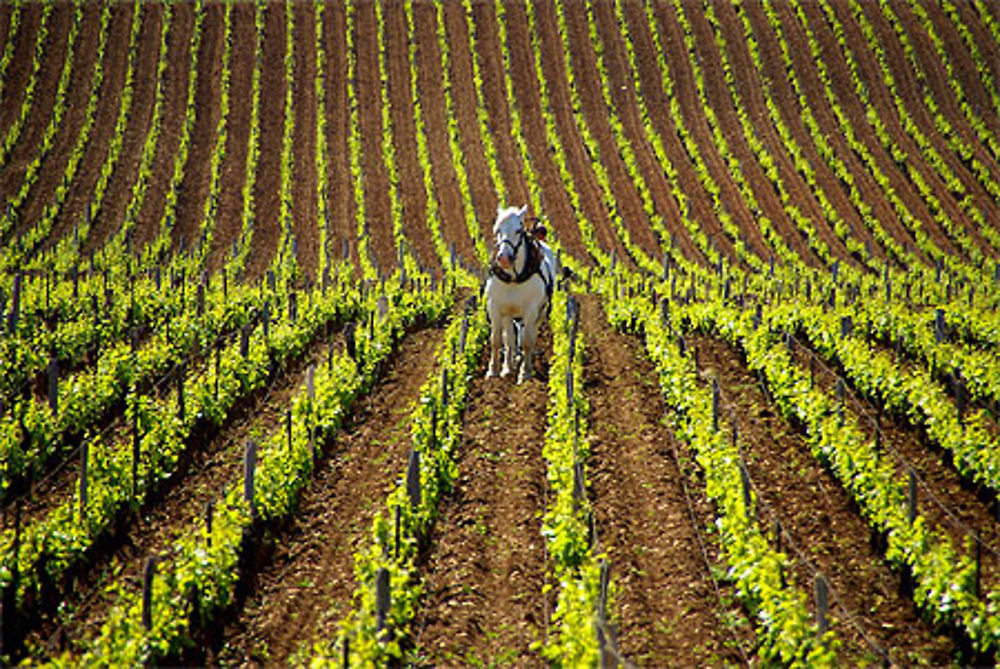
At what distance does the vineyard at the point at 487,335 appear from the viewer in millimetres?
8383

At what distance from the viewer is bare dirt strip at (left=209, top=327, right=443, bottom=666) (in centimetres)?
816

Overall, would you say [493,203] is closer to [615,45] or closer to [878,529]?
[615,45]

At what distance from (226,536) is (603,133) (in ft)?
118

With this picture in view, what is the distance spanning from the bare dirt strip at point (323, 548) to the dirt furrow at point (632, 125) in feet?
71.5

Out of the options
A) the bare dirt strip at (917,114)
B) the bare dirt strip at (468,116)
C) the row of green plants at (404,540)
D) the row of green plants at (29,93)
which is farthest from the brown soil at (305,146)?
the bare dirt strip at (917,114)

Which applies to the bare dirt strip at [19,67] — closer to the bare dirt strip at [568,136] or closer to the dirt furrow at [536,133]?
the dirt furrow at [536,133]

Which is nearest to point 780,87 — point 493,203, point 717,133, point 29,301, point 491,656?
point 717,133

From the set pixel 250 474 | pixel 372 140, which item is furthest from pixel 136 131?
pixel 250 474

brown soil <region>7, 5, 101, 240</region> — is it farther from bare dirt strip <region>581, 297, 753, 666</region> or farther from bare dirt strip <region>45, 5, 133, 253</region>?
bare dirt strip <region>581, 297, 753, 666</region>

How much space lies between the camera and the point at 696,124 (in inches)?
1690

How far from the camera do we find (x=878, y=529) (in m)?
9.79

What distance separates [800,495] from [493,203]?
2704 cm

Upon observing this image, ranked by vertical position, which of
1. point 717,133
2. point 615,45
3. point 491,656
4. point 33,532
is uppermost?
point 615,45

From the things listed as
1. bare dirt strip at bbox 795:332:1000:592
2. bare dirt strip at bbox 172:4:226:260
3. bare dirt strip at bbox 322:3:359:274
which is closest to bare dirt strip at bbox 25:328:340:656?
bare dirt strip at bbox 795:332:1000:592
